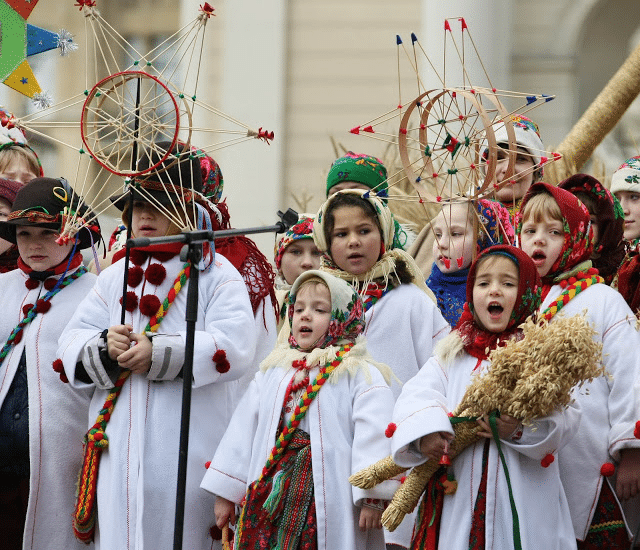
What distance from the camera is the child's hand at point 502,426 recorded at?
462 centimetres

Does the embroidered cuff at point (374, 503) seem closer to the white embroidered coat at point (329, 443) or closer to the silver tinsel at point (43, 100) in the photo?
the white embroidered coat at point (329, 443)

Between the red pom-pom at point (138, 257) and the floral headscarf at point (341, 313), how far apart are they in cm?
76

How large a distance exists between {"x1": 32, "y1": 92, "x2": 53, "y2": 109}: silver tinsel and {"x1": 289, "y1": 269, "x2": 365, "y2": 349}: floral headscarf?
1.32 meters

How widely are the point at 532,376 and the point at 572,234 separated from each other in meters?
0.96

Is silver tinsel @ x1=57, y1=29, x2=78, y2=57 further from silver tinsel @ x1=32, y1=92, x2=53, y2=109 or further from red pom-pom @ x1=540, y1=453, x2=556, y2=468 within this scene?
red pom-pom @ x1=540, y1=453, x2=556, y2=468

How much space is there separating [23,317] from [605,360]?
2.56 metres

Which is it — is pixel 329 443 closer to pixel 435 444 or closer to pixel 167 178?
pixel 435 444

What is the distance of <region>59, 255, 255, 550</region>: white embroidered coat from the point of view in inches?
211

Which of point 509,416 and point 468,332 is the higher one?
point 468,332

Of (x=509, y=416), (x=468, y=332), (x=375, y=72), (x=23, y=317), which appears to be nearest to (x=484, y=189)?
(x=468, y=332)

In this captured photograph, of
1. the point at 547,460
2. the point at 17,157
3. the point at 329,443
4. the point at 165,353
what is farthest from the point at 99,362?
the point at 17,157

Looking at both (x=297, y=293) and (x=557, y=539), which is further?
(x=297, y=293)

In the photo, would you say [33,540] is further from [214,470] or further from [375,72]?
[375,72]

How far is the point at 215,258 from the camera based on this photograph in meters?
5.70
